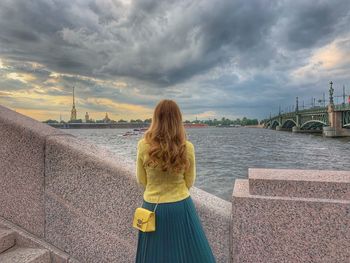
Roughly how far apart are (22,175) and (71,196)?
521mm

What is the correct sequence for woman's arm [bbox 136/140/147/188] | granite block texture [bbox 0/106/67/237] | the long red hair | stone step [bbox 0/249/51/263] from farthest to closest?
granite block texture [bbox 0/106/67/237], stone step [bbox 0/249/51/263], woman's arm [bbox 136/140/147/188], the long red hair

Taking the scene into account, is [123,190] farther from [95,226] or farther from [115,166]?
[95,226]

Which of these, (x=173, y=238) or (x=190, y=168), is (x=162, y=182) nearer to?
(x=190, y=168)

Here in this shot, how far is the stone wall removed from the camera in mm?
2682

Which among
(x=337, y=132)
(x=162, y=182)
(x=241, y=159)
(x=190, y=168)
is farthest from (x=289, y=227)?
(x=337, y=132)

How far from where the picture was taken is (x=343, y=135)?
6575 cm

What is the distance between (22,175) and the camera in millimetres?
2830

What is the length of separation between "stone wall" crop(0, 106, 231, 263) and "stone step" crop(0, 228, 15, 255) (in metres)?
0.12

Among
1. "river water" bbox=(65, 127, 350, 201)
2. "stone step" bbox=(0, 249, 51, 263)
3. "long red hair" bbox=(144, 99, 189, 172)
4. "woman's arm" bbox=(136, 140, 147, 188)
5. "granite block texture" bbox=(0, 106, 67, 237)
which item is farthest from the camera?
"river water" bbox=(65, 127, 350, 201)

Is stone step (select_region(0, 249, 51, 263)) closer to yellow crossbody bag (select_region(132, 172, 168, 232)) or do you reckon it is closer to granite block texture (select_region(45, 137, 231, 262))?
granite block texture (select_region(45, 137, 231, 262))

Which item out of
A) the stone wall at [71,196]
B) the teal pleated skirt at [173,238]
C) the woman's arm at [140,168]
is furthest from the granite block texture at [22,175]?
the teal pleated skirt at [173,238]

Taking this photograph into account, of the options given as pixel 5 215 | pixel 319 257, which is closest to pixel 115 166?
pixel 5 215

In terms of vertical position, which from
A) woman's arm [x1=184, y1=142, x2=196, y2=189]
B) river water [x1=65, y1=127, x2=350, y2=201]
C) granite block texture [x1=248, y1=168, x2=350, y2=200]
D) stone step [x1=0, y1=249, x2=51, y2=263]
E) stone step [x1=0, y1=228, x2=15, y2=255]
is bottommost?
river water [x1=65, y1=127, x2=350, y2=201]

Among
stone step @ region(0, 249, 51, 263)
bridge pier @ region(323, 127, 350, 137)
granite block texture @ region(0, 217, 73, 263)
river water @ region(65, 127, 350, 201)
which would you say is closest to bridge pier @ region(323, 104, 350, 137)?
bridge pier @ region(323, 127, 350, 137)
